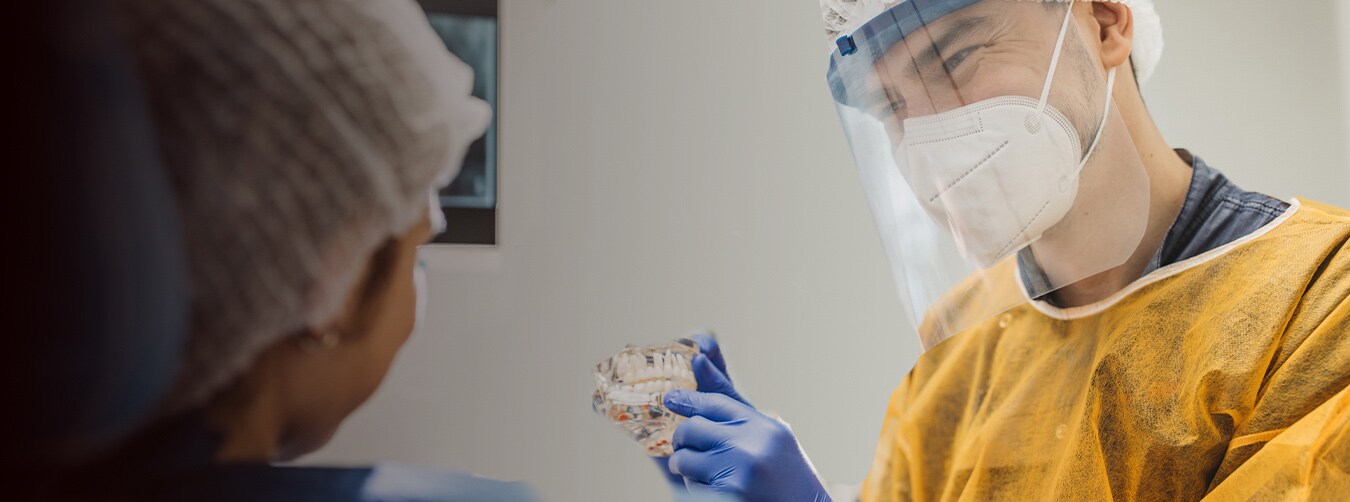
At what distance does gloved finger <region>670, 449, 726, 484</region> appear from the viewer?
0.70 meters

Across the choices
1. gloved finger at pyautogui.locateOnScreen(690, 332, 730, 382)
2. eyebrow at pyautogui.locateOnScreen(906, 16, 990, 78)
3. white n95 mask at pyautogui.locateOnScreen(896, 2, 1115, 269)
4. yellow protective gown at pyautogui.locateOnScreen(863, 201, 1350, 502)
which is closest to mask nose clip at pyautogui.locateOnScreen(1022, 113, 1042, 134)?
white n95 mask at pyautogui.locateOnScreen(896, 2, 1115, 269)

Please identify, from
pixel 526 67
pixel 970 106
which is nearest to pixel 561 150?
pixel 526 67

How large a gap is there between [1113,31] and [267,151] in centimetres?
96

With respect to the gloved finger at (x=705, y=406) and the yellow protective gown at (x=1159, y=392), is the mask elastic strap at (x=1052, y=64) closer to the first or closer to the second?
the yellow protective gown at (x=1159, y=392)

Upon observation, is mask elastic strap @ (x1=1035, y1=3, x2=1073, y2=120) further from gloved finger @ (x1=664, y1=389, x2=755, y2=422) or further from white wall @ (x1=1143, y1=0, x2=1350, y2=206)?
white wall @ (x1=1143, y1=0, x2=1350, y2=206)

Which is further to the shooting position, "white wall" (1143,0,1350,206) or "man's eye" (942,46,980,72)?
"white wall" (1143,0,1350,206)

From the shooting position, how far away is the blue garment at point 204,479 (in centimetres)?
44

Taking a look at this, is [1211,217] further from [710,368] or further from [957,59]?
[710,368]

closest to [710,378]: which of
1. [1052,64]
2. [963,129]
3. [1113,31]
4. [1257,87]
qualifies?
[963,129]

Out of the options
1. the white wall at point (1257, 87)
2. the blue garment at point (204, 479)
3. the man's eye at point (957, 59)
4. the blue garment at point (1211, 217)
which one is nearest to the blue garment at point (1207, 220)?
the blue garment at point (1211, 217)

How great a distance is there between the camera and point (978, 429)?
3.40 ft

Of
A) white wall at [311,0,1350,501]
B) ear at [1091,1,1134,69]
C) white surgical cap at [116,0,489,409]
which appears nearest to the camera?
white surgical cap at [116,0,489,409]

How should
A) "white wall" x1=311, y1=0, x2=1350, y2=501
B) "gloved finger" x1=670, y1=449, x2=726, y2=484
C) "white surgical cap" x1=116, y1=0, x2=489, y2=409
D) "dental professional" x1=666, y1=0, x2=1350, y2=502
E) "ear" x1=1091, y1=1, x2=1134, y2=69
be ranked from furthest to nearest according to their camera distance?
"ear" x1=1091, y1=1, x2=1134, y2=69 → "dental professional" x1=666, y1=0, x2=1350, y2=502 → "gloved finger" x1=670, y1=449, x2=726, y2=484 → "white wall" x1=311, y1=0, x2=1350, y2=501 → "white surgical cap" x1=116, y1=0, x2=489, y2=409

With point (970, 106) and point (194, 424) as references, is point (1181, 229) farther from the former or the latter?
point (194, 424)
